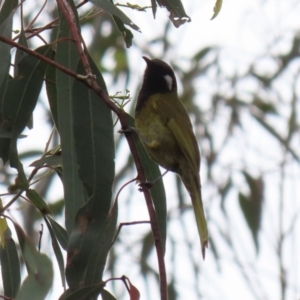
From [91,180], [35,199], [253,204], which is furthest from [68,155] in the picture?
[253,204]

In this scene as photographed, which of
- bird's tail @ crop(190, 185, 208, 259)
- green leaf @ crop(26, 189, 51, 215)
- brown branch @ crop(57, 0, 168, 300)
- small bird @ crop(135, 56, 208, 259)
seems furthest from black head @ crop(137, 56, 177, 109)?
brown branch @ crop(57, 0, 168, 300)

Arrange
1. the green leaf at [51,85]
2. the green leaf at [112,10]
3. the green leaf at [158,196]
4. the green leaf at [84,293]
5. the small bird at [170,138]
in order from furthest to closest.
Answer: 1. the small bird at [170,138]
2. the green leaf at [51,85]
3. the green leaf at [158,196]
4. the green leaf at [112,10]
5. the green leaf at [84,293]

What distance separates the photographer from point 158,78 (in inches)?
152

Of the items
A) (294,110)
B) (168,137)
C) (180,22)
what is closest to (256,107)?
(294,110)

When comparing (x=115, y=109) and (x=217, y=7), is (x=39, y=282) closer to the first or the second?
(x=115, y=109)

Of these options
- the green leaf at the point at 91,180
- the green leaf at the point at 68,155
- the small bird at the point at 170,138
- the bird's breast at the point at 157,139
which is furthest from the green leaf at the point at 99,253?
the bird's breast at the point at 157,139

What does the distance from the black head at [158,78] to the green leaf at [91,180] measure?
1.30 m

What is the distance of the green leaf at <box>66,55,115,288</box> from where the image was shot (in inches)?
89.4

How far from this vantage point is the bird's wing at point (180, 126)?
3330 millimetres

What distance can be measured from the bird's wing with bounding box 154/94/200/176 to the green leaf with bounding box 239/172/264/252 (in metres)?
2.18

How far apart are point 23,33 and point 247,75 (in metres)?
5.51

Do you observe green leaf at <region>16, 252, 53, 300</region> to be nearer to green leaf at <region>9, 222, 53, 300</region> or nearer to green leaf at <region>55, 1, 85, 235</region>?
green leaf at <region>9, 222, 53, 300</region>

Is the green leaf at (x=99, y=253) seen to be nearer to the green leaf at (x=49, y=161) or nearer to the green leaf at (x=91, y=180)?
the green leaf at (x=91, y=180)

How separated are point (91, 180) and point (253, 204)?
3984mm
